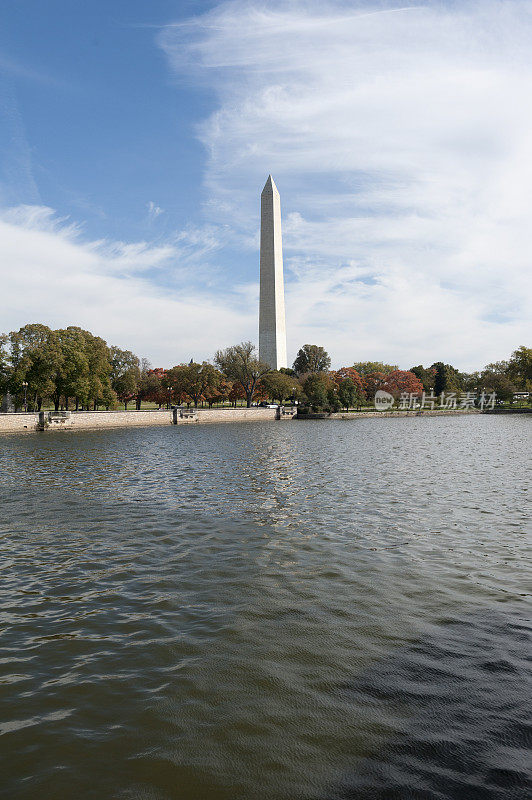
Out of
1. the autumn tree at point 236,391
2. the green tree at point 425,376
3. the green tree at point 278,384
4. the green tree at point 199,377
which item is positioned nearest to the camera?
the green tree at point 199,377

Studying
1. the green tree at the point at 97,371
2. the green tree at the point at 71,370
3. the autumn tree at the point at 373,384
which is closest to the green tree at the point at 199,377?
the green tree at the point at 97,371

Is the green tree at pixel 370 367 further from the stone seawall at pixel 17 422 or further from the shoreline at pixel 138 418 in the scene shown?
the stone seawall at pixel 17 422

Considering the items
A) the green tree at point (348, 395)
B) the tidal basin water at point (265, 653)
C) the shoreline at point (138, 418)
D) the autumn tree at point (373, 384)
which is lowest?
the tidal basin water at point (265, 653)

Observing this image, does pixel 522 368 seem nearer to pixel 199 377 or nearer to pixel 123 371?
pixel 199 377

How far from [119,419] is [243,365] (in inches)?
1322

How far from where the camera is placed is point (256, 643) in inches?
294

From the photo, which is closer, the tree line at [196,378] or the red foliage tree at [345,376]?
the tree line at [196,378]

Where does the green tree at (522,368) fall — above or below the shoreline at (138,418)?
above

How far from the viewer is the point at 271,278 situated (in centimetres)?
10300

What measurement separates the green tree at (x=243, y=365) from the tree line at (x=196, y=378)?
19 cm

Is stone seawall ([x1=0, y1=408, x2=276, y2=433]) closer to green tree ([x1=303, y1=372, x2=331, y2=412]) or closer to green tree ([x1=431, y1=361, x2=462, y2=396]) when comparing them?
green tree ([x1=303, y1=372, x2=331, y2=412])

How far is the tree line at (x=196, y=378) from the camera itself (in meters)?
64.4

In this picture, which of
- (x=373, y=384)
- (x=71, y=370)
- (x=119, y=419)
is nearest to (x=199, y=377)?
(x=119, y=419)

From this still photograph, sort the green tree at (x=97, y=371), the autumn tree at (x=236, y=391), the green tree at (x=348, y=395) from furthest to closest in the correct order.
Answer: the green tree at (x=348, y=395)
the autumn tree at (x=236, y=391)
the green tree at (x=97, y=371)
